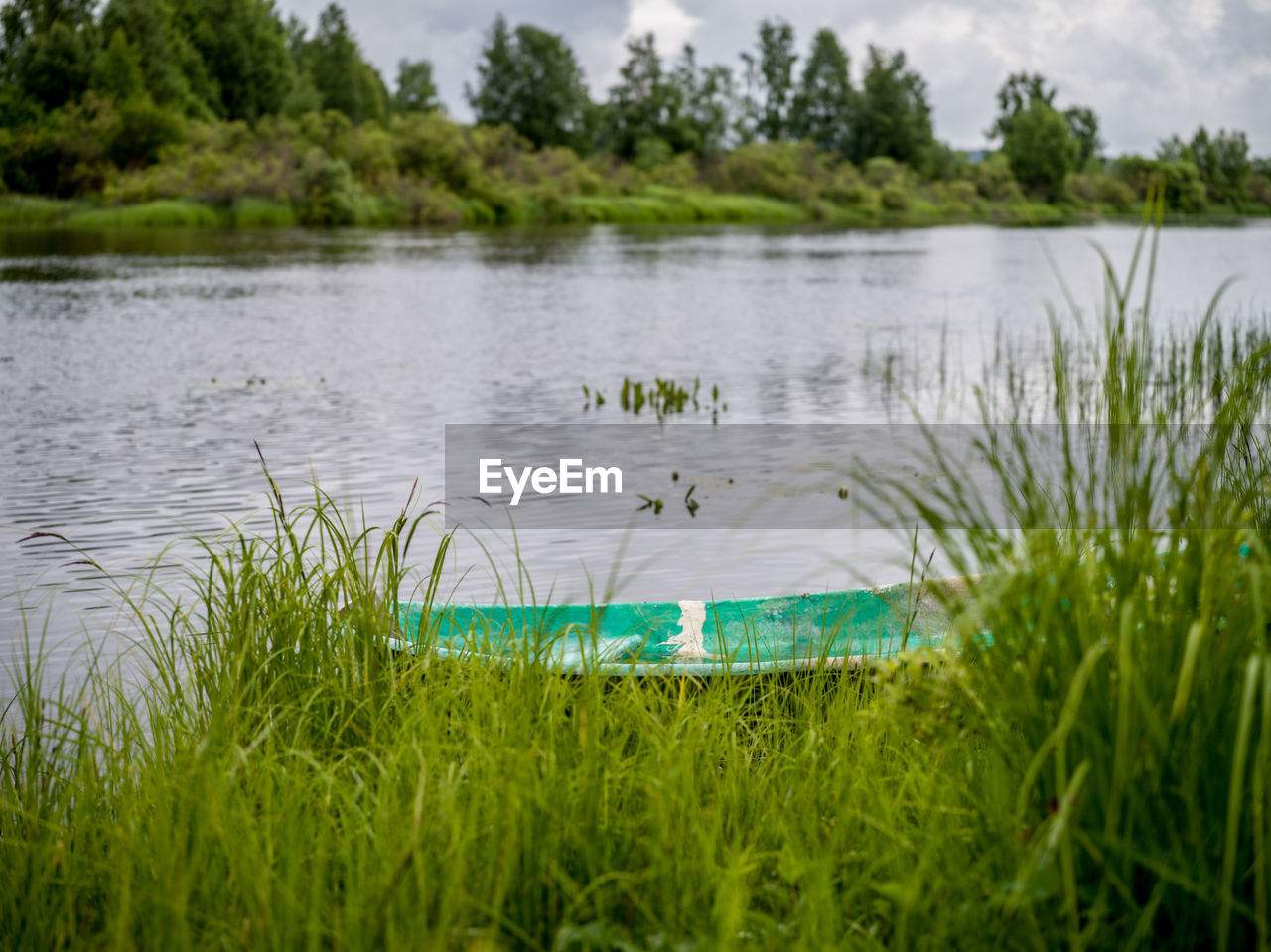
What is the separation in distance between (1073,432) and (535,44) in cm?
8179

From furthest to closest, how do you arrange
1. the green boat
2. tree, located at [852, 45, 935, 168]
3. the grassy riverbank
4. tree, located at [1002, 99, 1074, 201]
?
tree, located at [852, 45, 935, 168], tree, located at [1002, 99, 1074, 201], the grassy riverbank, the green boat

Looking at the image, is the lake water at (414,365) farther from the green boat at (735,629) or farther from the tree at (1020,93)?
the tree at (1020,93)

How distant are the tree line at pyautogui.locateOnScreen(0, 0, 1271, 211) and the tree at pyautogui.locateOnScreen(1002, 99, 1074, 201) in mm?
140

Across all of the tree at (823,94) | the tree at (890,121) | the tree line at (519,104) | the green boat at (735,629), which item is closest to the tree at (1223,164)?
the tree line at (519,104)

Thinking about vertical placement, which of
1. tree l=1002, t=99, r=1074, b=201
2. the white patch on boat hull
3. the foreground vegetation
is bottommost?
the white patch on boat hull

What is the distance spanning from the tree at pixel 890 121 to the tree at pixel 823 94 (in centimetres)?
276

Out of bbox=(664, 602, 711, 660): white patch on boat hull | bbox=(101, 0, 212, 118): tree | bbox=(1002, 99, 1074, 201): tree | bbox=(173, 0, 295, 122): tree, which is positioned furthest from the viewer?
bbox=(1002, 99, 1074, 201): tree

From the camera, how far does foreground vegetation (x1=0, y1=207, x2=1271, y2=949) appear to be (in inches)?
88.0

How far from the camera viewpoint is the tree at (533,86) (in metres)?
87.4

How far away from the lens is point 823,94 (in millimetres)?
101375

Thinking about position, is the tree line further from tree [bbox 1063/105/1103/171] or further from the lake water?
the lake water

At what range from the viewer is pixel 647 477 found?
10.3m

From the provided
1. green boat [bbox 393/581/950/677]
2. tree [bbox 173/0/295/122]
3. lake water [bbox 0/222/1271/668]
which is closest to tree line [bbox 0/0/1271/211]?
tree [bbox 173/0/295/122]

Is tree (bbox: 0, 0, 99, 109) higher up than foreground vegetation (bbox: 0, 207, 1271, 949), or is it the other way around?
tree (bbox: 0, 0, 99, 109)
